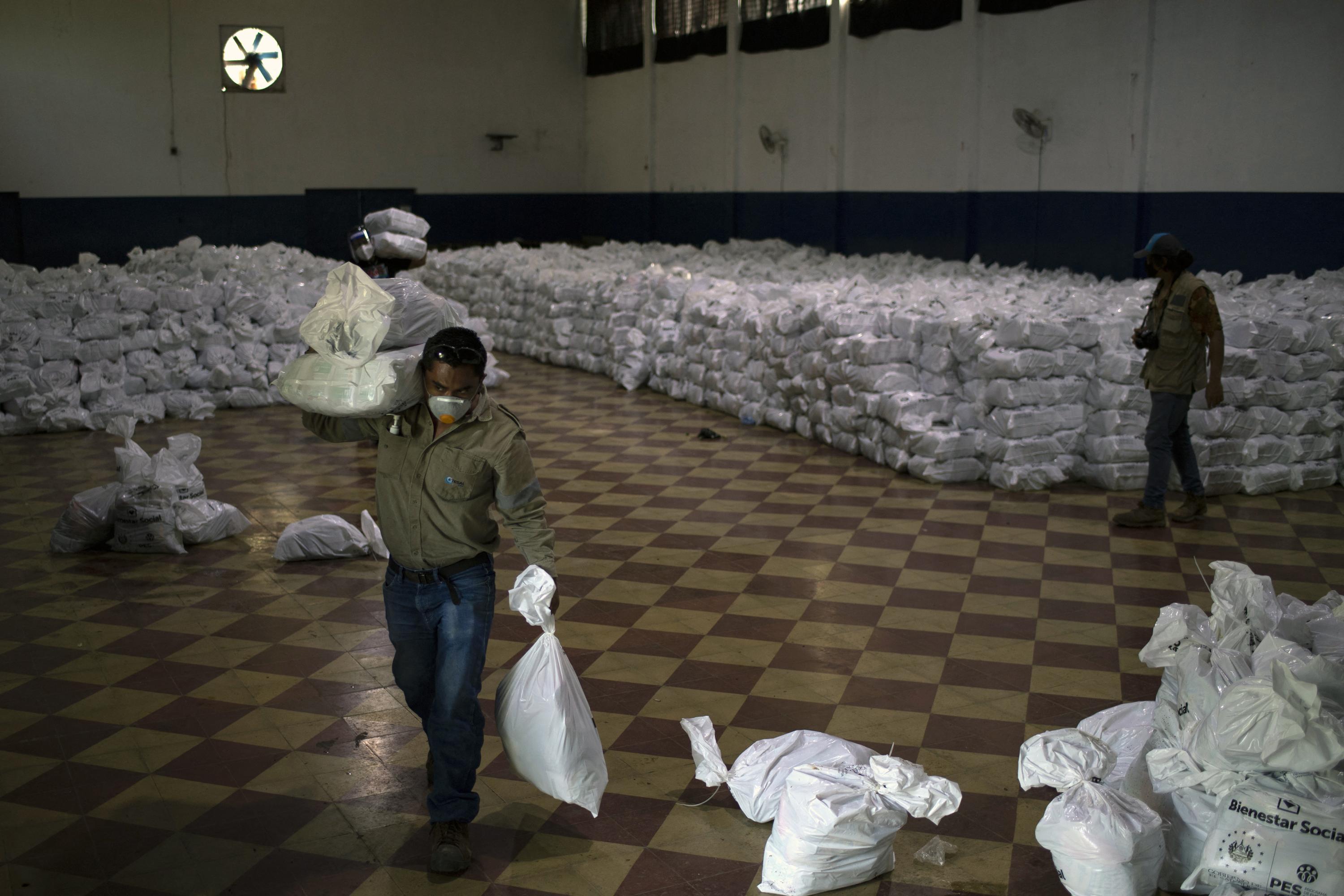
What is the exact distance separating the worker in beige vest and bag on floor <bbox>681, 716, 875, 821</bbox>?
3.41 metres

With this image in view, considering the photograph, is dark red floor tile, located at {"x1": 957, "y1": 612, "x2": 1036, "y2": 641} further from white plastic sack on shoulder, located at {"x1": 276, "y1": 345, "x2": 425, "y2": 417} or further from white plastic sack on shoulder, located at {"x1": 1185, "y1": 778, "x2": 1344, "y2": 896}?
white plastic sack on shoulder, located at {"x1": 276, "y1": 345, "x2": 425, "y2": 417}

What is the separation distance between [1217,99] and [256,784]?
9.38 meters

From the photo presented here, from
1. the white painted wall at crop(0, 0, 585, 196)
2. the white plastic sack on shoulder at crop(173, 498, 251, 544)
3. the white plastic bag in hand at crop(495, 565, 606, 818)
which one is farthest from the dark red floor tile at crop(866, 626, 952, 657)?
the white painted wall at crop(0, 0, 585, 196)

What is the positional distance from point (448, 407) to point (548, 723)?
2.84 ft

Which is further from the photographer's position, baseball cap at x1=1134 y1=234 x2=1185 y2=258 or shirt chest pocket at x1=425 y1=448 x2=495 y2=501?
baseball cap at x1=1134 y1=234 x2=1185 y2=258

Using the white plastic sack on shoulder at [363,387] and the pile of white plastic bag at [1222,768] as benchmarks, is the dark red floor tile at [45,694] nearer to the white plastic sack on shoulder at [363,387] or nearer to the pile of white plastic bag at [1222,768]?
the white plastic sack on shoulder at [363,387]

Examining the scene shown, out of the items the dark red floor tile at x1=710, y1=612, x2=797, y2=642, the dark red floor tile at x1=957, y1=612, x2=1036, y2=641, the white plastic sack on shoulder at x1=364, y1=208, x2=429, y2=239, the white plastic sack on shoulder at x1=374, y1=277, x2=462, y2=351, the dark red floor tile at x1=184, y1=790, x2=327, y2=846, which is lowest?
the dark red floor tile at x1=184, y1=790, x2=327, y2=846

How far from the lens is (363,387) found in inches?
116

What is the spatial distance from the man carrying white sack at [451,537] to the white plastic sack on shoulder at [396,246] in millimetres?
2922

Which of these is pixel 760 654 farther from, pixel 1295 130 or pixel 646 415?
pixel 1295 130

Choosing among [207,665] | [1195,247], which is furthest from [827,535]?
[1195,247]

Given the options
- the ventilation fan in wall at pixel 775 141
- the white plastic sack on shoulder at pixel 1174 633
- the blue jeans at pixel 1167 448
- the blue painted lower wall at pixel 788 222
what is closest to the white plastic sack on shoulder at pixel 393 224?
the blue jeans at pixel 1167 448

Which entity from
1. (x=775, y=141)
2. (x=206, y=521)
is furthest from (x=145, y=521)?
(x=775, y=141)

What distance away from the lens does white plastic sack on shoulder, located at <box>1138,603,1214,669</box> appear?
3002mm
